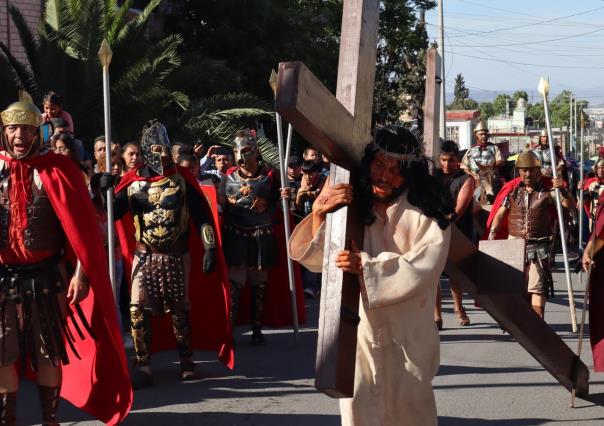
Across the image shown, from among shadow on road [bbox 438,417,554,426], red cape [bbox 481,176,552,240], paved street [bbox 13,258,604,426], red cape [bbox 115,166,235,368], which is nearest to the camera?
shadow on road [bbox 438,417,554,426]

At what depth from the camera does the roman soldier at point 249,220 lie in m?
10.8

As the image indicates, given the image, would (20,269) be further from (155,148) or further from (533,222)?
(533,222)

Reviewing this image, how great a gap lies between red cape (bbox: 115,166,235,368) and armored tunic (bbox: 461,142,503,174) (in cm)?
656

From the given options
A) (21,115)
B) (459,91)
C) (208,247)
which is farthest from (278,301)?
(459,91)

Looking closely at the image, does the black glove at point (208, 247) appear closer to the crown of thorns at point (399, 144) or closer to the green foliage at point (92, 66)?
the crown of thorns at point (399, 144)

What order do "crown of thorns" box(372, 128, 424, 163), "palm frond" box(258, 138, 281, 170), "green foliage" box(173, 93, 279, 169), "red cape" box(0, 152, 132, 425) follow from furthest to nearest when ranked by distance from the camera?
"green foliage" box(173, 93, 279, 169)
"palm frond" box(258, 138, 281, 170)
"red cape" box(0, 152, 132, 425)
"crown of thorns" box(372, 128, 424, 163)

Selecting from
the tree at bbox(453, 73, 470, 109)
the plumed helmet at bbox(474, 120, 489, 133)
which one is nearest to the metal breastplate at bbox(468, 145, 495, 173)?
the plumed helmet at bbox(474, 120, 489, 133)

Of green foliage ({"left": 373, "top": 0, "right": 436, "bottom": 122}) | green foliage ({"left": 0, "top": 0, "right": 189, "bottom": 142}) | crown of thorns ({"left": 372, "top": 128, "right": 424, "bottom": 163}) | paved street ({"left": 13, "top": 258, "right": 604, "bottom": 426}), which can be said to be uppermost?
green foliage ({"left": 373, "top": 0, "right": 436, "bottom": 122})

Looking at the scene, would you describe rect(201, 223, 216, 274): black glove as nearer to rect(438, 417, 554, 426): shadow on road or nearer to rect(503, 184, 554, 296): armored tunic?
rect(438, 417, 554, 426): shadow on road

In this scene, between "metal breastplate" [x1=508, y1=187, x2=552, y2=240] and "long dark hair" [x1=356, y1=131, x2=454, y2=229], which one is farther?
"metal breastplate" [x1=508, y1=187, x2=552, y2=240]

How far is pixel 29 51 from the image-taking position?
17.6 metres

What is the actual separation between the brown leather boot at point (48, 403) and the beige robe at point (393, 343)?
2088 mm

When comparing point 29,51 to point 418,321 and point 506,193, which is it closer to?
point 506,193

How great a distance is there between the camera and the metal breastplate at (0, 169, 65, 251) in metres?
6.62
